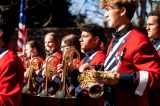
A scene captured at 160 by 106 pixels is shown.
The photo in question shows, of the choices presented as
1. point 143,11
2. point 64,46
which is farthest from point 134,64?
point 143,11

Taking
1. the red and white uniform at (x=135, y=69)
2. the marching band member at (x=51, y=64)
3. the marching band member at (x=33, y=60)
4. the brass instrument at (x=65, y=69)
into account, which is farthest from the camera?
the marching band member at (x=33, y=60)

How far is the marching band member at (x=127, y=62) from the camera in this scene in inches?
135

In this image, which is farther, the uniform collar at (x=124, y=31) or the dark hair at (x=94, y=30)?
the dark hair at (x=94, y=30)

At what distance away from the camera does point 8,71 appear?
12.2 ft

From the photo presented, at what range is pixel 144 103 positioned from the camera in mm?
3846

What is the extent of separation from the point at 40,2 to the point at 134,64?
20.3 meters

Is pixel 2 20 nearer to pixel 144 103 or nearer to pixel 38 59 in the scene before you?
pixel 144 103

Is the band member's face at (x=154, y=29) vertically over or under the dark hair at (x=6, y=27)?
under

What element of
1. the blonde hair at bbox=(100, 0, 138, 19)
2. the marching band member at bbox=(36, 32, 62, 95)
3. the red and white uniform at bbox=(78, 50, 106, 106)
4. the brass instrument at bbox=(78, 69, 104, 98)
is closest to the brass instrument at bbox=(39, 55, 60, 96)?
the marching band member at bbox=(36, 32, 62, 95)

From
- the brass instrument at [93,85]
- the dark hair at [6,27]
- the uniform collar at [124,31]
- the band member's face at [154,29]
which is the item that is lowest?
the brass instrument at [93,85]

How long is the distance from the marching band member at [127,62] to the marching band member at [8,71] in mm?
646

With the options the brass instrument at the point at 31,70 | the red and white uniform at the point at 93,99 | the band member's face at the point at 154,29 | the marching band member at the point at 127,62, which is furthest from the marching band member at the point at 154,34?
the brass instrument at the point at 31,70

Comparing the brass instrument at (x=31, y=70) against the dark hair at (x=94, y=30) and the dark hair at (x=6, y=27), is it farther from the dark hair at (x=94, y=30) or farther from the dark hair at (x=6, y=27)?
the dark hair at (x=6, y=27)

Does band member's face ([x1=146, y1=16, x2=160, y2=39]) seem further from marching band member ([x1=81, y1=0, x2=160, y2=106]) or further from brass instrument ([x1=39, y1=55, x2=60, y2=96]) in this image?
brass instrument ([x1=39, y1=55, x2=60, y2=96])
